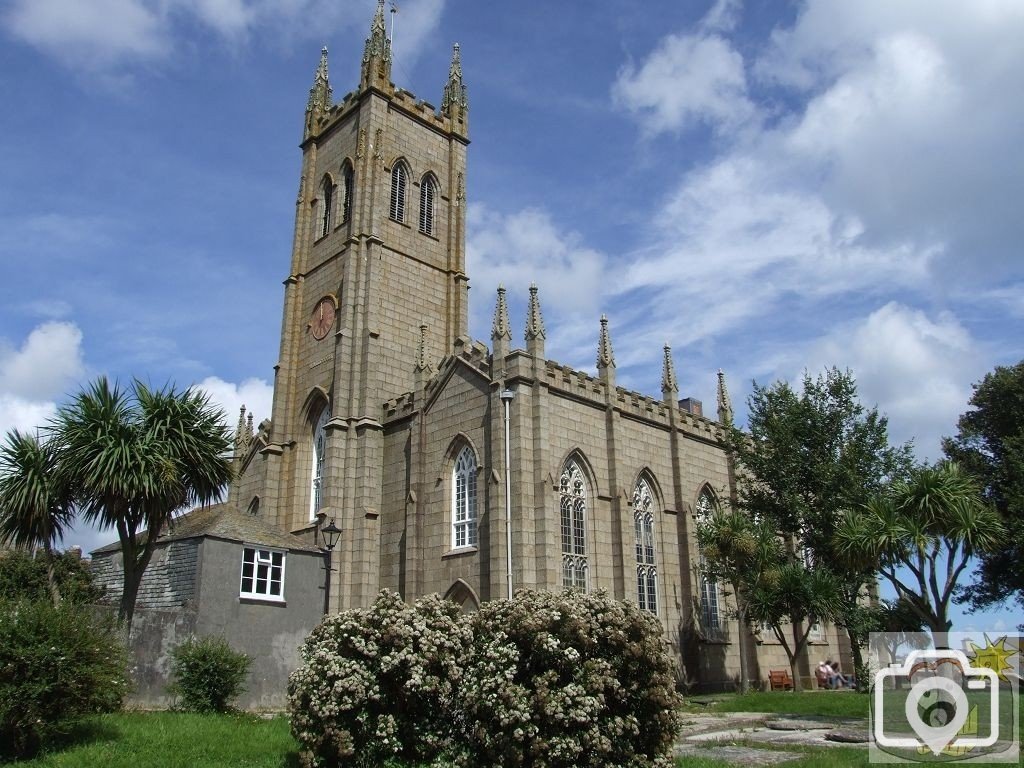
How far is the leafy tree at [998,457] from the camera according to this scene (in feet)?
123

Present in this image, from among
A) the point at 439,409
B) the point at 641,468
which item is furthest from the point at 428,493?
the point at 641,468

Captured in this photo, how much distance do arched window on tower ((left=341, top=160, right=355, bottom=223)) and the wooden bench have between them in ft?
85.1

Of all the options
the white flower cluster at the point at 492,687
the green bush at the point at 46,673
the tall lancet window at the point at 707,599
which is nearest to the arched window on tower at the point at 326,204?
the tall lancet window at the point at 707,599

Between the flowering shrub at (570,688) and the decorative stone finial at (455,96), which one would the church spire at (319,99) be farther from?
the flowering shrub at (570,688)

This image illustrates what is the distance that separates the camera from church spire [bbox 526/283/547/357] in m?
27.7

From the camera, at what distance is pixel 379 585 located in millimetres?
29953

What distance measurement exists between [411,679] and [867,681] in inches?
807

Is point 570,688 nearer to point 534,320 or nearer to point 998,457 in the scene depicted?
point 534,320

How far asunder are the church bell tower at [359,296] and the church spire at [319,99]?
112 mm

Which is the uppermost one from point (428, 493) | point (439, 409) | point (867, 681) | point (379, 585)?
point (439, 409)

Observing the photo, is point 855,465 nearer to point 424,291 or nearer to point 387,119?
point 424,291

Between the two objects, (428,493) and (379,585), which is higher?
(428,493)

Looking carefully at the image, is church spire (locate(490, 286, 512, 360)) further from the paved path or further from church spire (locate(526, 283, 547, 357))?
the paved path

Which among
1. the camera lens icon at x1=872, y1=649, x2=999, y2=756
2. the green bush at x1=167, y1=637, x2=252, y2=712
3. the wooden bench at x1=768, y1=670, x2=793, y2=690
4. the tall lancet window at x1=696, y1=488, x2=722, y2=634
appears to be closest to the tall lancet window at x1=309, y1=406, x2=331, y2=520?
the green bush at x1=167, y1=637, x2=252, y2=712
